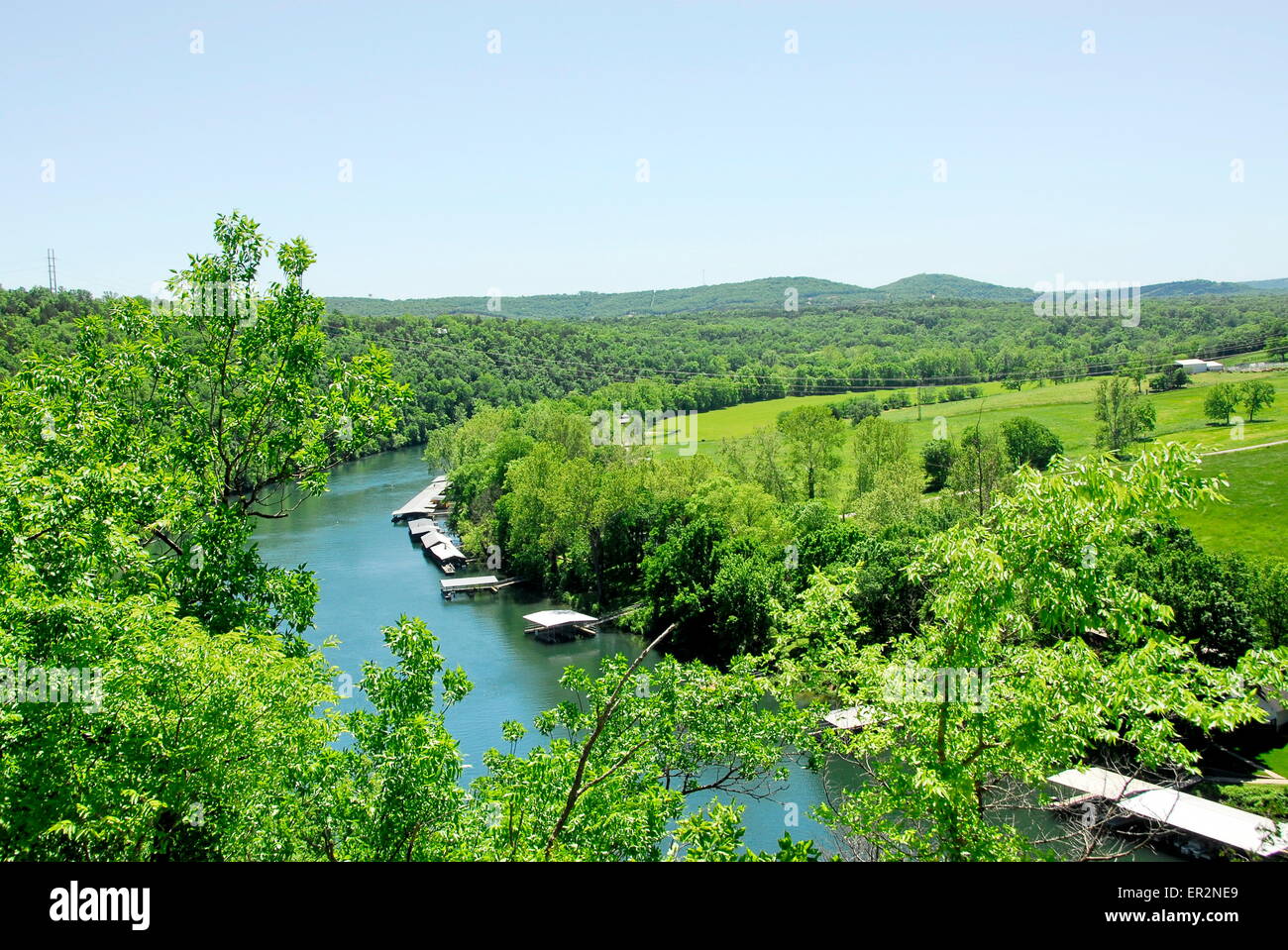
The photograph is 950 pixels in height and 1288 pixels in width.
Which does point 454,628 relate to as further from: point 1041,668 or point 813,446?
point 1041,668

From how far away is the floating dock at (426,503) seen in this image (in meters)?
63.9

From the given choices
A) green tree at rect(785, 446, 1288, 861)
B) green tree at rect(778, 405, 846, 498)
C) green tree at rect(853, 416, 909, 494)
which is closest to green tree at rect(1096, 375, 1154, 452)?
green tree at rect(853, 416, 909, 494)

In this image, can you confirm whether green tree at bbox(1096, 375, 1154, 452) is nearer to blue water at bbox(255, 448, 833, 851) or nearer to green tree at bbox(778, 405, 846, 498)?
green tree at bbox(778, 405, 846, 498)

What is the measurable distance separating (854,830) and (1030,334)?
447 ft

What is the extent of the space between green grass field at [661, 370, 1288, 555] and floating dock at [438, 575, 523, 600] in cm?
1953

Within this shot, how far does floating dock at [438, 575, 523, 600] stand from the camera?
153 ft

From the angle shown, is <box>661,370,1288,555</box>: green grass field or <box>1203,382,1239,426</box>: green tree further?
<box>1203,382,1239,426</box>: green tree

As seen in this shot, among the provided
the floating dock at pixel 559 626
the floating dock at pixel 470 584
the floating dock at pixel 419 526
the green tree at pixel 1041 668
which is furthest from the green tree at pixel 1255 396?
the green tree at pixel 1041 668

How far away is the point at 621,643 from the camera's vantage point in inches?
1570

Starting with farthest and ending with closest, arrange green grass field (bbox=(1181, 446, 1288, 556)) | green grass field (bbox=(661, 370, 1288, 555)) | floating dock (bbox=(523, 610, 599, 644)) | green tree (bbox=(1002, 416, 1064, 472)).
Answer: green tree (bbox=(1002, 416, 1064, 472)) < floating dock (bbox=(523, 610, 599, 644)) < green grass field (bbox=(661, 370, 1288, 555)) < green grass field (bbox=(1181, 446, 1288, 556))

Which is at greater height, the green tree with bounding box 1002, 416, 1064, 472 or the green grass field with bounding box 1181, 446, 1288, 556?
the green tree with bounding box 1002, 416, 1064, 472

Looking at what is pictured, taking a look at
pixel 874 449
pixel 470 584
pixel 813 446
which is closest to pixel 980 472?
pixel 874 449

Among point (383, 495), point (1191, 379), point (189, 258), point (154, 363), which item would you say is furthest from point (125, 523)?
point (1191, 379)
